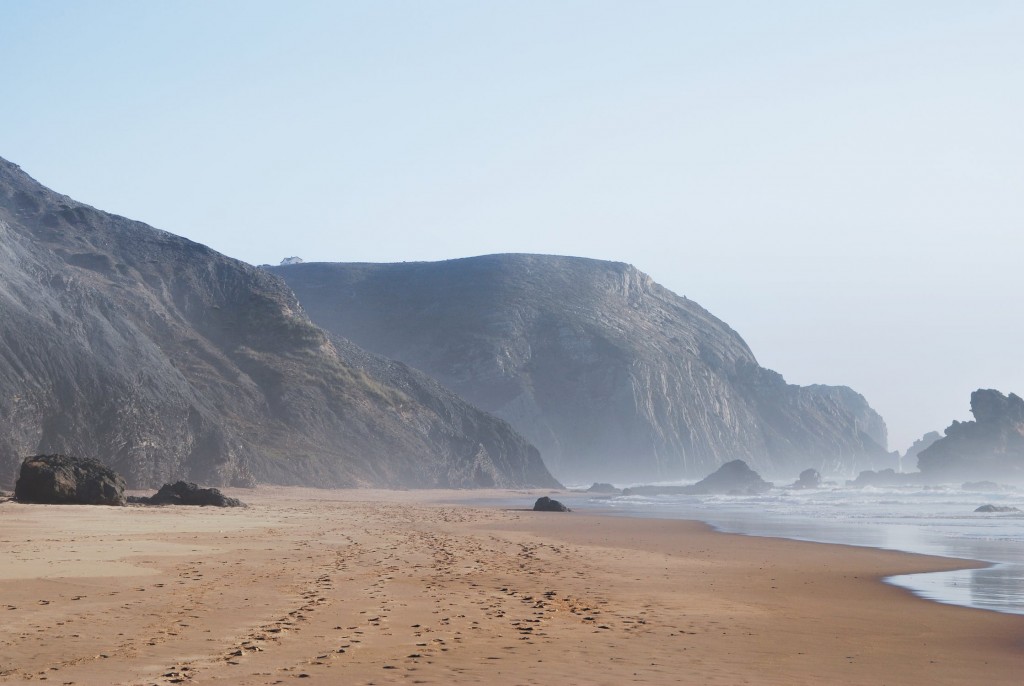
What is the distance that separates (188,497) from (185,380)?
71.2 feet

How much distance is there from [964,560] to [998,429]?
312ft

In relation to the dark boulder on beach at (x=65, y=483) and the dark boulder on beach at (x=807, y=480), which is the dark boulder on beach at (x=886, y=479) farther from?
the dark boulder on beach at (x=65, y=483)

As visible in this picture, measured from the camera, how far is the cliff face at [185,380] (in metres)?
43.6

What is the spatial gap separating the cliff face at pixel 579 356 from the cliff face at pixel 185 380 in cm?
3752

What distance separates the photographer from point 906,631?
11.5 metres

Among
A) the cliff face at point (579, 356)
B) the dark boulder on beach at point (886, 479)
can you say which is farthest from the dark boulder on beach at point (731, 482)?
the cliff face at point (579, 356)

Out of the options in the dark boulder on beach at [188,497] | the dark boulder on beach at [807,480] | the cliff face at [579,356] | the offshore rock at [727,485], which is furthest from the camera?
the cliff face at [579,356]

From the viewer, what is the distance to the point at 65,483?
29.2m

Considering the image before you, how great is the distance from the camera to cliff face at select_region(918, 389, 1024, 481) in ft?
337

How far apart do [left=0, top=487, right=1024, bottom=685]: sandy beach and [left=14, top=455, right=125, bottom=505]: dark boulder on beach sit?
6829mm

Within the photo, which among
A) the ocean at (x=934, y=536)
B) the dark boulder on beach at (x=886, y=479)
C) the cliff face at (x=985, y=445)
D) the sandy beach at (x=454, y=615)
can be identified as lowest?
the sandy beach at (x=454, y=615)

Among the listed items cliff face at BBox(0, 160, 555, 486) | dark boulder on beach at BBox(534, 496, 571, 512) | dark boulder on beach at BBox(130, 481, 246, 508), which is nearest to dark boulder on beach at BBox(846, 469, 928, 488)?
cliff face at BBox(0, 160, 555, 486)

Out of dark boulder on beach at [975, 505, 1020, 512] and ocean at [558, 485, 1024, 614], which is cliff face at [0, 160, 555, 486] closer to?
ocean at [558, 485, 1024, 614]

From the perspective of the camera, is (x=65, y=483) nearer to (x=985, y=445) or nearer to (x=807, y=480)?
(x=807, y=480)
